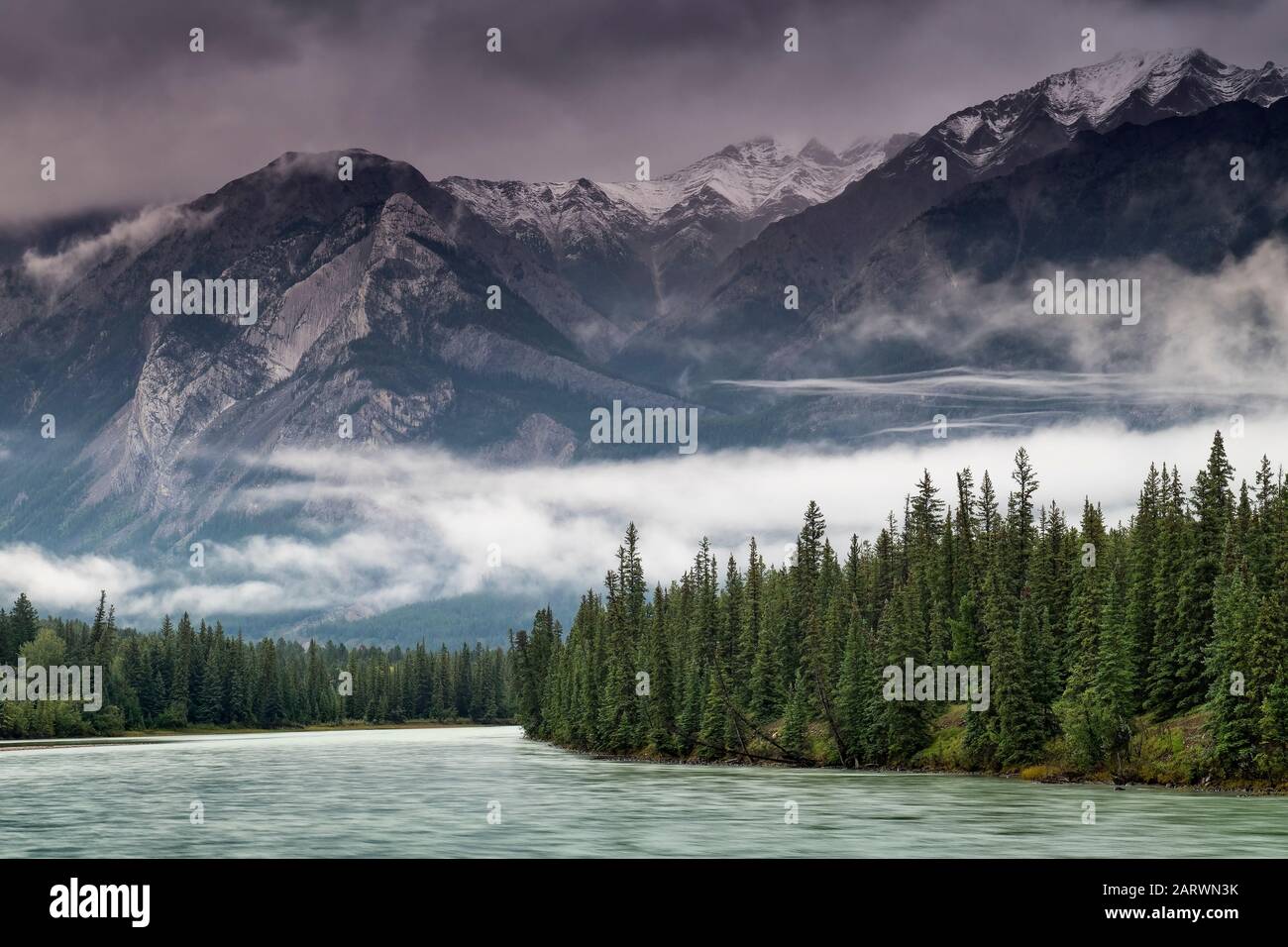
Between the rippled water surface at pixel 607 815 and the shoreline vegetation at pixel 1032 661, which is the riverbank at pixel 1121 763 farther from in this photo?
the rippled water surface at pixel 607 815

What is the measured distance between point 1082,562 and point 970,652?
614 inches

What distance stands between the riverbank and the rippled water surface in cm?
434

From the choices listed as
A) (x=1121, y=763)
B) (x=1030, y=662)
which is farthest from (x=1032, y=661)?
(x=1121, y=763)

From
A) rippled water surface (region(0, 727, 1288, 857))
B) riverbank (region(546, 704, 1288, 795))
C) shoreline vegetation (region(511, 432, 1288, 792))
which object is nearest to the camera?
rippled water surface (region(0, 727, 1288, 857))

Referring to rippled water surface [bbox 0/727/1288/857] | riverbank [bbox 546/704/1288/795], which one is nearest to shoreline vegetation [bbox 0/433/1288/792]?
riverbank [bbox 546/704/1288/795]

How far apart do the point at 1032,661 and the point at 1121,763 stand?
57.1ft

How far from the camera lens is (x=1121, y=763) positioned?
4860 inches

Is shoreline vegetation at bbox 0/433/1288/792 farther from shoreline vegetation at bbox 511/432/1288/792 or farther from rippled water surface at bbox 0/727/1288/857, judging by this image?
rippled water surface at bbox 0/727/1288/857

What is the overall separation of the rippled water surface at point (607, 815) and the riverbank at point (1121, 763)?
434cm

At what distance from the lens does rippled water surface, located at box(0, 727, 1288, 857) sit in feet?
258

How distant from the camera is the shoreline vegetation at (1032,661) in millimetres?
118188

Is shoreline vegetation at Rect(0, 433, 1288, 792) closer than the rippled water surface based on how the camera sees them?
No

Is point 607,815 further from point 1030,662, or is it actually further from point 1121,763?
point 1030,662
